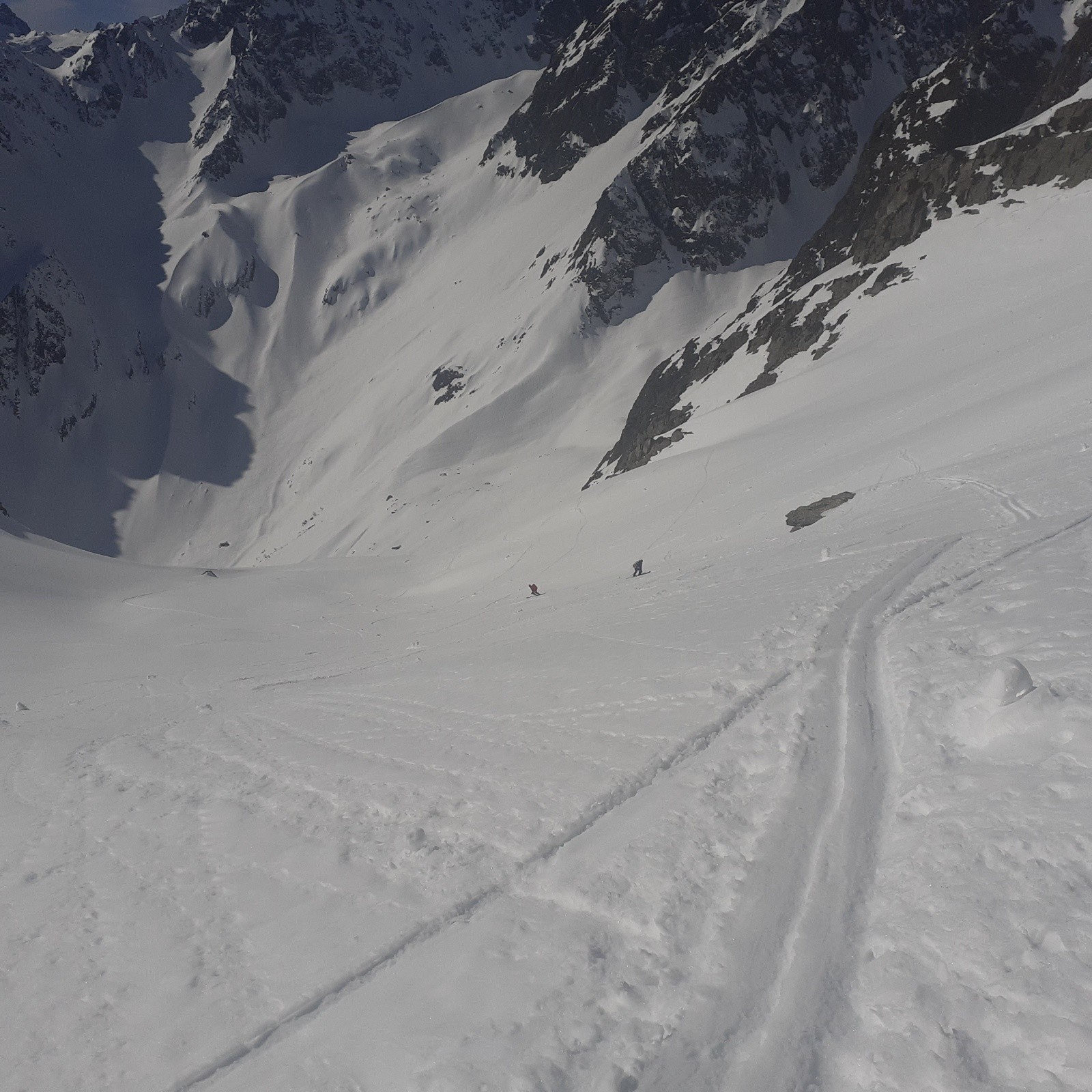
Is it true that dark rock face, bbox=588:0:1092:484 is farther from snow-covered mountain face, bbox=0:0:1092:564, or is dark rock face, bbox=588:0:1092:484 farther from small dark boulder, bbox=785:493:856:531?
small dark boulder, bbox=785:493:856:531

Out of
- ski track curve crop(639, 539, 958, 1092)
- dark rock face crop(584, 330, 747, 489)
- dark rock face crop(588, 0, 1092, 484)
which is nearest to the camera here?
ski track curve crop(639, 539, 958, 1092)

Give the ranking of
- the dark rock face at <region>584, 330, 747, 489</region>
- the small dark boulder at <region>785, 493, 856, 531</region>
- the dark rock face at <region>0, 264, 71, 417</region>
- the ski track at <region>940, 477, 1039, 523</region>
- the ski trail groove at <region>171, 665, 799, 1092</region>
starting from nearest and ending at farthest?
the ski trail groove at <region>171, 665, 799, 1092</region>
the ski track at <region>940, 477, 1039, 523</region>
the small dark boulder at <region>785, 493, 856, 531</region>
the dark rock face at <region>584, 330, 747, 489</region>
the dark rock face at <region>0, 264, 71, 417</region>

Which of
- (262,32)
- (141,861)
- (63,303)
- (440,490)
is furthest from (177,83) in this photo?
(141,861)

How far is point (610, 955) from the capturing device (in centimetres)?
434

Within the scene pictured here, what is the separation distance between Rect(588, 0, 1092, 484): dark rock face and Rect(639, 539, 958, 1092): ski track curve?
4100cm

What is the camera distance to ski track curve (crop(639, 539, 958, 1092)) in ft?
11.6

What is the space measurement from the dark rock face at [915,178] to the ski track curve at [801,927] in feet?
135

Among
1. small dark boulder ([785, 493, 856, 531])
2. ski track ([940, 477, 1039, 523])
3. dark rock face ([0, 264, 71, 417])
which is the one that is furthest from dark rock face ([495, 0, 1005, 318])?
dark rock face ([0, 264, 71, 417])

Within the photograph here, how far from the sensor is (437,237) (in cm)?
13025

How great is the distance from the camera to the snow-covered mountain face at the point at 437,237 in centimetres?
6134

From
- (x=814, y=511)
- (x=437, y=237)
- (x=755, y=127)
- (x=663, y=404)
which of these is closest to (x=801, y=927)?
(x=814, y=511)

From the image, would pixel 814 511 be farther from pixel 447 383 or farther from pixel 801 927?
pixel 447 383

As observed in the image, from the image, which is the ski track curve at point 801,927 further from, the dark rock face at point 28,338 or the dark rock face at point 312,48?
the dark rock face at point 312,48

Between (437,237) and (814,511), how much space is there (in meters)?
127
